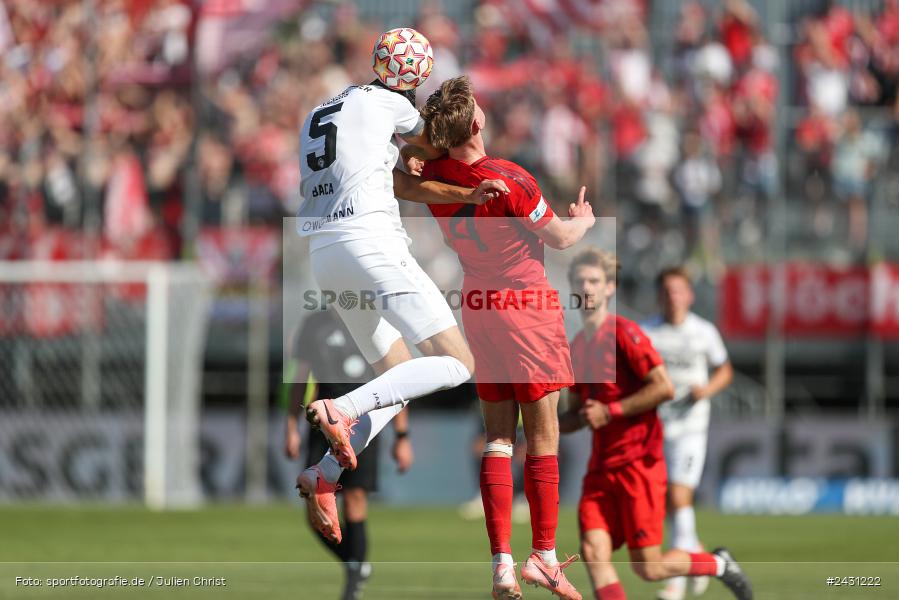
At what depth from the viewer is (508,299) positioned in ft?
27.2

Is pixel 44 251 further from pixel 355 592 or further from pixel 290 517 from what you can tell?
pixel 355 592

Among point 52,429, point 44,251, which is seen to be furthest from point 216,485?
point 44,251

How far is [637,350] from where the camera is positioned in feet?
30.2

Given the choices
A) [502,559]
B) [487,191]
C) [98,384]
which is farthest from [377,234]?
[98,384]

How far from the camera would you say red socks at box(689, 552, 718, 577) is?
363 inches

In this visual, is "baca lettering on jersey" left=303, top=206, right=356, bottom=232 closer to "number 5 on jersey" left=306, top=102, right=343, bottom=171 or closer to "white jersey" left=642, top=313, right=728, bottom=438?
"number 5 on jersey" left=306, top=102, right=343, bottom=171

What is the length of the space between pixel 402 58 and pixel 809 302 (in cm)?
Answer: 1179

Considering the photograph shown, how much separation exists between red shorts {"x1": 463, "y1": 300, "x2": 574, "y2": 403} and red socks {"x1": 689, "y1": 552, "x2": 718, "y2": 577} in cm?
167

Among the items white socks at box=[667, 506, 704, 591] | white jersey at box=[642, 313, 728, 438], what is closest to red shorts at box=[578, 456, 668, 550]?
white socks at box=[667, 506, 704, 591]

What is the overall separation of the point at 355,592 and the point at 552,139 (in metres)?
11.2

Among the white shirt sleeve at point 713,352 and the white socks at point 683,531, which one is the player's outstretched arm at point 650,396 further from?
the white shirt sleeve at point 713,352

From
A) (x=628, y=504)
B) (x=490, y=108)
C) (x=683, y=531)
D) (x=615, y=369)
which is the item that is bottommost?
(x=683, y=531)

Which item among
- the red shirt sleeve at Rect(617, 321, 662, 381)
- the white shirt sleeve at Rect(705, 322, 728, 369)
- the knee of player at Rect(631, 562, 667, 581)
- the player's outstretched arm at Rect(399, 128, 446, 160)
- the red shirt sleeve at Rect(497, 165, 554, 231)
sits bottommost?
the knee of player at Rect(631, 562, 667, 581)

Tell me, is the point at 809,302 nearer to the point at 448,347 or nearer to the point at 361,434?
the point at 448,347
